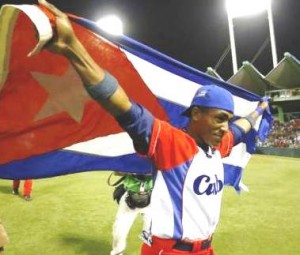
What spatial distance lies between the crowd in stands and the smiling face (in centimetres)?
2464

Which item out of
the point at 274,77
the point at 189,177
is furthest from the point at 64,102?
the point at 274,77

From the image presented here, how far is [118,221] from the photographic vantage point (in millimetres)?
5797

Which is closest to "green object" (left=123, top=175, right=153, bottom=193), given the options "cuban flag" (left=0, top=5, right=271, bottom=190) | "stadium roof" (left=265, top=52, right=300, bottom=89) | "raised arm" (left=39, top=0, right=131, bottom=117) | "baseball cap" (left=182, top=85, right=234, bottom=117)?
"cuban flag" (left=0, top=5, right=271, bottom=190)

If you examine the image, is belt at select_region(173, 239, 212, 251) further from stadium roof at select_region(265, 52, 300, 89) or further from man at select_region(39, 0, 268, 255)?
stadium roof at select_region(265, 52, 300, 89)

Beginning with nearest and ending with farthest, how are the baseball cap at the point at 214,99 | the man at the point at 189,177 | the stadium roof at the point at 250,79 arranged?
the man at the point at 189,177 < the baseball cap at the point at 214,99 < the stadium roof at the point at 250,79

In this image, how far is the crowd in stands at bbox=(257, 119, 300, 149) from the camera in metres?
27.1

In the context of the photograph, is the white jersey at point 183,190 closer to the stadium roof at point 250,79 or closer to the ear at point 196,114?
the ear at point 196,114

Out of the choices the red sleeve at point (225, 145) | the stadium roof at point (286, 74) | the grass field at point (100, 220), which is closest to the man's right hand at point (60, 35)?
the red sleeve at point (225, 145)

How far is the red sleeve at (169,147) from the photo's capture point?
2.48 metres

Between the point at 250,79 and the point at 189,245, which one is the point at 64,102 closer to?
the point at 189,245

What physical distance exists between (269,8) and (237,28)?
16.2 feet

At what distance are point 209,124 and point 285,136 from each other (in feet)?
91.0

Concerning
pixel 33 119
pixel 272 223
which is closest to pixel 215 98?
pixel 33 119

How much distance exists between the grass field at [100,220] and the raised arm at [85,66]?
4.80 meters
